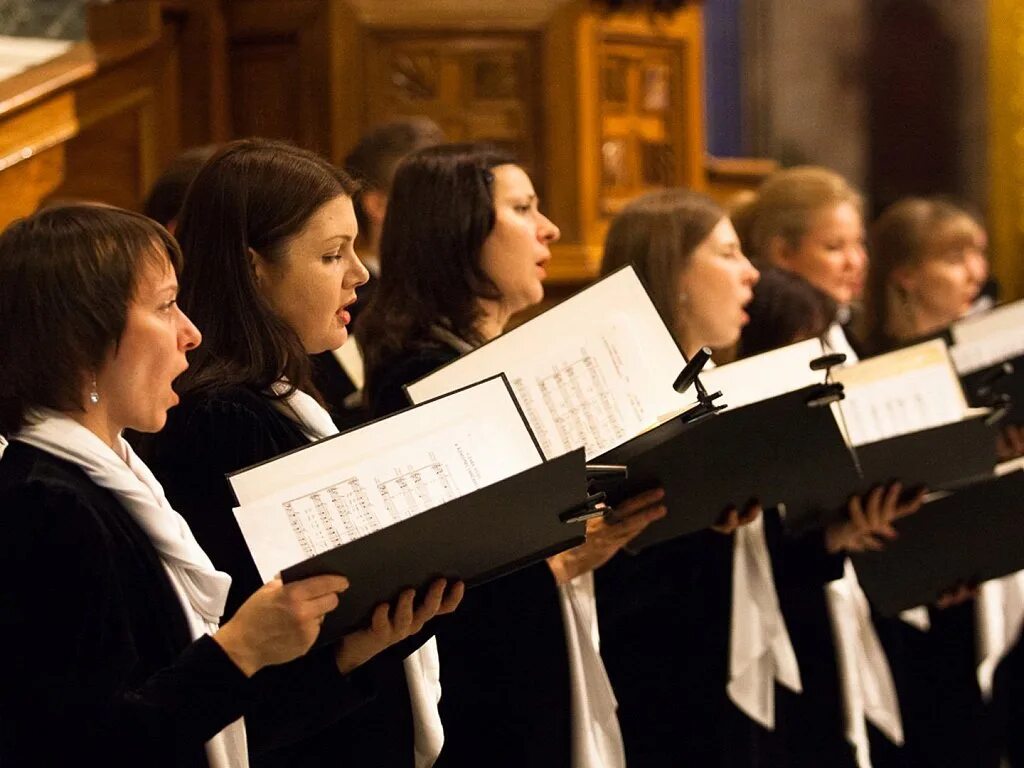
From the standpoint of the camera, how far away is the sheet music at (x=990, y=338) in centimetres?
414

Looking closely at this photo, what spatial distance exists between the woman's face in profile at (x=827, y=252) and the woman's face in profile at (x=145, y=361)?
3.02 m

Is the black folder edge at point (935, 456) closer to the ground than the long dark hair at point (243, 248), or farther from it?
closer to the ground

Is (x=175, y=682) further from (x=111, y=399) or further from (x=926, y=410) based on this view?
(x=926, y=410)

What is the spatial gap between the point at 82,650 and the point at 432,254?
59.8 inches

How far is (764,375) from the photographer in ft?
11.4

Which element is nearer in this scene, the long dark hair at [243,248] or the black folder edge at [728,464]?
the long dark hair at [243,248]

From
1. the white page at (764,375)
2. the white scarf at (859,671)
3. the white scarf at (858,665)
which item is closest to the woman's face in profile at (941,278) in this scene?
the white scarf at (858,665)

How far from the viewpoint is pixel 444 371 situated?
2.91 metres

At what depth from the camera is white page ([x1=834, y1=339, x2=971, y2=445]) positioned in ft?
12.3

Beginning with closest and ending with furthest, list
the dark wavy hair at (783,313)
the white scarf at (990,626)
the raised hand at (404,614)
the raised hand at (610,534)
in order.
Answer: the raised hand at (404,614) < the raised hand at (610,534) < the dark wavy hair at (783,313) < the white scarf at (990,626)

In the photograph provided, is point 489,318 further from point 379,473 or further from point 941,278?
point 941,278

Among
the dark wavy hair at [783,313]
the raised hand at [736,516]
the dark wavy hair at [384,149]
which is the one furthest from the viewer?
the dark wavy hair at [384,149]

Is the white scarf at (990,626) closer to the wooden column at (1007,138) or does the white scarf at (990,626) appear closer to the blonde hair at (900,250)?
the blonde hair at (900,250)

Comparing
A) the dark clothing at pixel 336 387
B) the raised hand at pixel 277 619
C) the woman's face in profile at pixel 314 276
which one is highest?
the woman's face in profile at pixel 314 276
